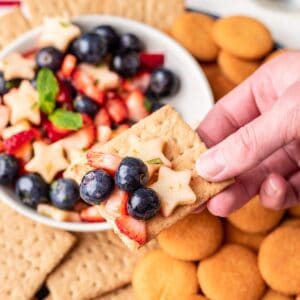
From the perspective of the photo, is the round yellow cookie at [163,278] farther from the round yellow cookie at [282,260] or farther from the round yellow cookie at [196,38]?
the round yellow cookie at [196,38]

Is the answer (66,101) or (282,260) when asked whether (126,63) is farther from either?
(282,260)

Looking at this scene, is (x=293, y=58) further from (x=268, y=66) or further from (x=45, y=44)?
(x=45, y=44)

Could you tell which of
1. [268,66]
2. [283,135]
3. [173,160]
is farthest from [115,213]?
[268,66]

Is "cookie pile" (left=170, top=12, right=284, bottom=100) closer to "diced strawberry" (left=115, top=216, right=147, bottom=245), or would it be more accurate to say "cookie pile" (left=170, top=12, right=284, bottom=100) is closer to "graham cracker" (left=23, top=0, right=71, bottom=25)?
"graham cracker" (left=23, top=0, right=71, bottom=25)

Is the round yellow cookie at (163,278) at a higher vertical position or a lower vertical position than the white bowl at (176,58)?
lower

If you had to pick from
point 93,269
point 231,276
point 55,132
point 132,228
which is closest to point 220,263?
point 231,276

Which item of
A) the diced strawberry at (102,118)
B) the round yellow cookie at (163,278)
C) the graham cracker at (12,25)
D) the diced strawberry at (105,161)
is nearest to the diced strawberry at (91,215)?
the round yellow cookie at (163,278)

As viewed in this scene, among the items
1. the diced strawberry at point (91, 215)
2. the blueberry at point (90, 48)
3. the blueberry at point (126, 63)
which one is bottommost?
the diced strawberry at point (91, 215)
